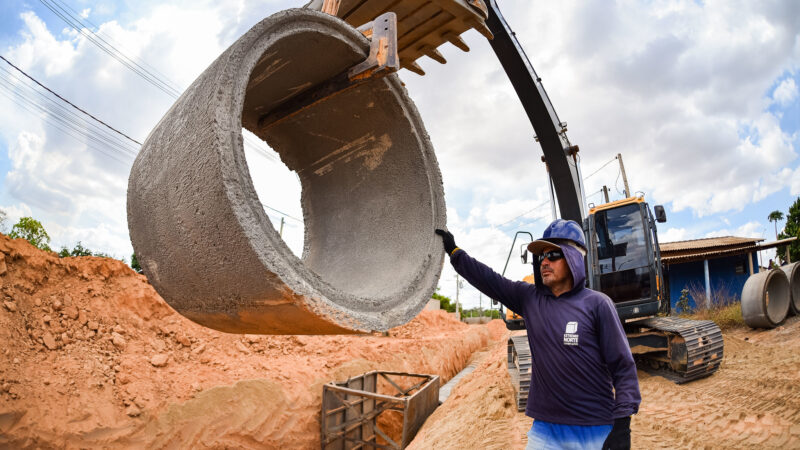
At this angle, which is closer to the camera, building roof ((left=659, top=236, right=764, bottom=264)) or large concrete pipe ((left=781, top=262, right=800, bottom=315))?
large concrete pipe ((left=781, top=262, right=800, bottom=315))

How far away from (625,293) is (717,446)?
103 inches

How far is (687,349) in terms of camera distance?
6332 millimetres

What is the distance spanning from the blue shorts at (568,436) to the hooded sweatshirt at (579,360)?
0.04 meters

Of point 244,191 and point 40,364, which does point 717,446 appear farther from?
point 40,364

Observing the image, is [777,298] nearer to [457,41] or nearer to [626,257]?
[626,257]

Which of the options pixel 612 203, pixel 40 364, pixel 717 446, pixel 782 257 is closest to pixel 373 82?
pixel 717 446

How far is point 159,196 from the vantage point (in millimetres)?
2064

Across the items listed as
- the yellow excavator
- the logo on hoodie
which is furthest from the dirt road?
the logo on hoodie

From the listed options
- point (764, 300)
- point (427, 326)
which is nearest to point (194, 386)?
point (764, 300)

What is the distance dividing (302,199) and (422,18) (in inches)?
59.2

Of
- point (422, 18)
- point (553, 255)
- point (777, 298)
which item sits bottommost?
point (777, 298)

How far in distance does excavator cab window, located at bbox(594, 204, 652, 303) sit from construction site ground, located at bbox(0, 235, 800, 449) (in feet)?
4.52

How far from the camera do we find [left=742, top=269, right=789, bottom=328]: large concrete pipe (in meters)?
11.0

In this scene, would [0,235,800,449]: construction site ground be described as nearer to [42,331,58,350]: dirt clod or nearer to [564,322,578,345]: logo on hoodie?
[42,331,58,350]: dirt clod
